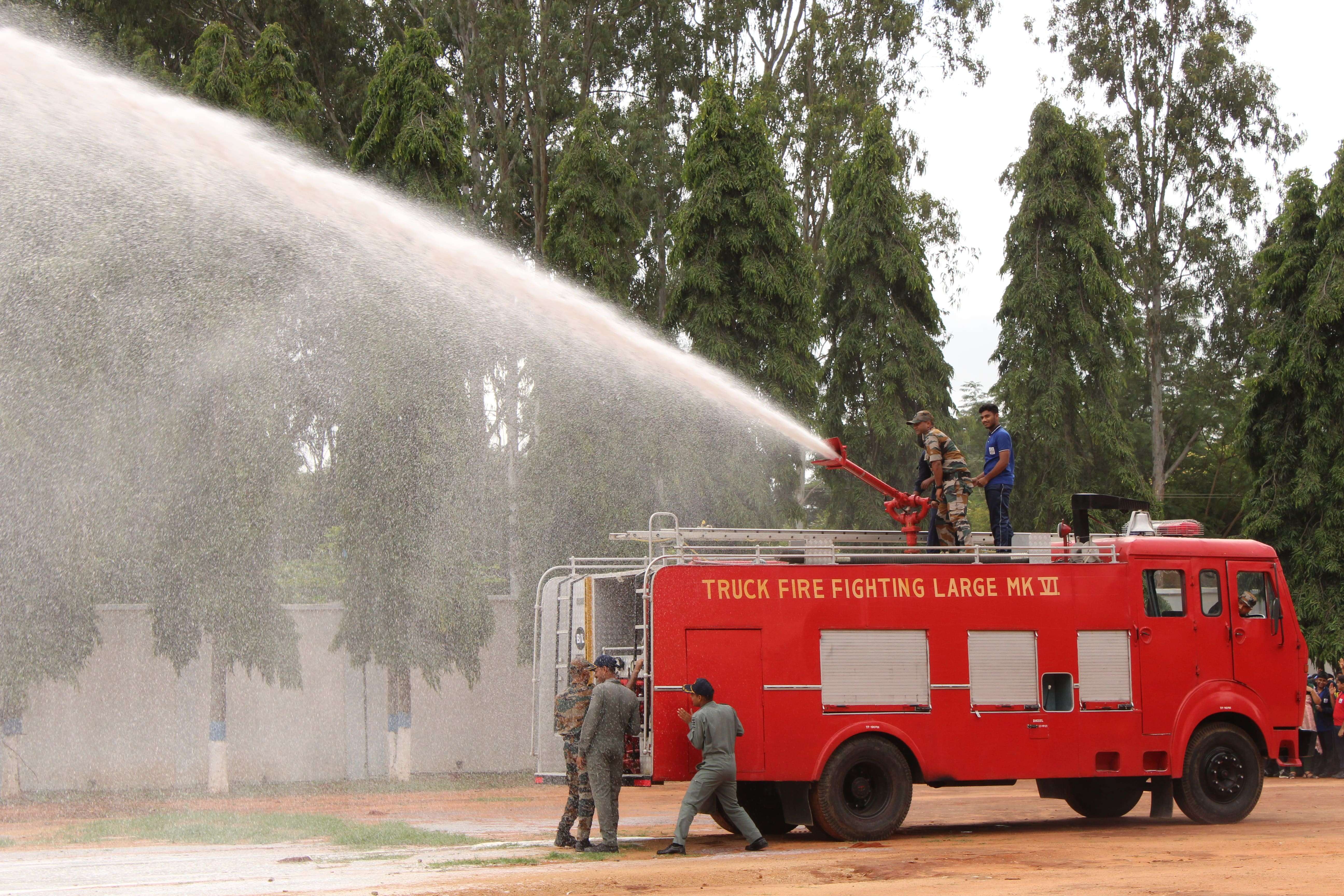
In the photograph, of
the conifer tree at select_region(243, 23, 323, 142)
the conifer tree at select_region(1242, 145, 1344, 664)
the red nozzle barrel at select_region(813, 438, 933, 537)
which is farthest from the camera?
the conifer tree at select_region(1242, 145, 1344, 664)

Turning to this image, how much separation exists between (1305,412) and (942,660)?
19.5 meters

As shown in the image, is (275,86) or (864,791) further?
(275,86)

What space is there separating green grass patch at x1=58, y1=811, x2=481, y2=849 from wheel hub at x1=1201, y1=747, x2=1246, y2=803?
807 centimetres

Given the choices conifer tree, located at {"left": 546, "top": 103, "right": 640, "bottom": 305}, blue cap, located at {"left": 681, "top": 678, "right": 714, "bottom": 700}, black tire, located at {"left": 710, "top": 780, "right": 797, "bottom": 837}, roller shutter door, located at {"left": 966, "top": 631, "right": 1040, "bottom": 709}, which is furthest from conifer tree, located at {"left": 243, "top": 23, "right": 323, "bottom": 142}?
roller shutter door, located at {"left": 966, "top": 631, "right": 1040, "bottom": 709}

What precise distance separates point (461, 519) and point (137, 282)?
7.18 meters

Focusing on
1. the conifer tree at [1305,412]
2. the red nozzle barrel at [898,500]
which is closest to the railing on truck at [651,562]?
the red nozzle barrel at [898,500]

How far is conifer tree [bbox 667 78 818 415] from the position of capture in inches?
1085

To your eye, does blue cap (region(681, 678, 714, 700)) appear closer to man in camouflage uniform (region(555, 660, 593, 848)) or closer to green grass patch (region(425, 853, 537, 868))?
man in camouflage uniform (region(555, 660, 593, 848))

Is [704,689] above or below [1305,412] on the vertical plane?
below

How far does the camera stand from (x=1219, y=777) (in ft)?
48.3

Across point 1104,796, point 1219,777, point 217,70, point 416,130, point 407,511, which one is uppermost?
point 217,70

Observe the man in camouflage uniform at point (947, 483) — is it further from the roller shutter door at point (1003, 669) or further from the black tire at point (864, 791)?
the black tire at point (864, 791)

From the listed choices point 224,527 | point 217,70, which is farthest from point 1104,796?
point 217,70

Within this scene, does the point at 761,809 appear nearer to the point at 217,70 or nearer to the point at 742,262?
the point at 742,262
